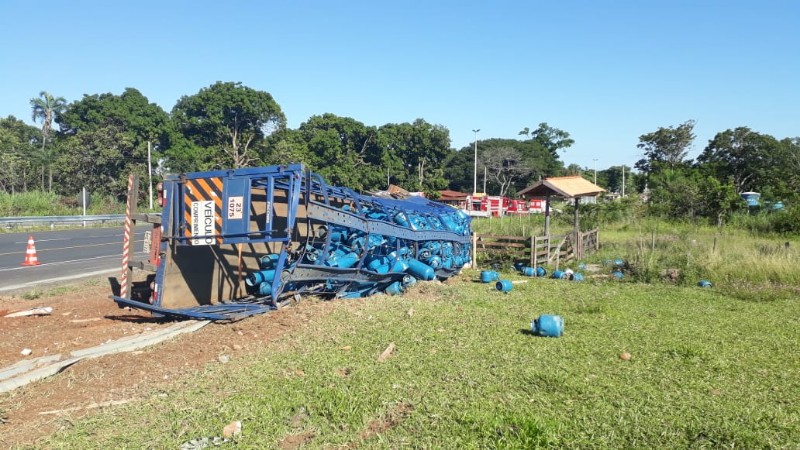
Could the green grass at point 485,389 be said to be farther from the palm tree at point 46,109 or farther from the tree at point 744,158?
the palm tree at point 46,109

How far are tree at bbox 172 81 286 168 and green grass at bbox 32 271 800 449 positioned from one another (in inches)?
2022

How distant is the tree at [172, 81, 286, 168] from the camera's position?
185 ft

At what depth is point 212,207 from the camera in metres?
7.07

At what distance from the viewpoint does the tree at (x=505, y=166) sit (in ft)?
228

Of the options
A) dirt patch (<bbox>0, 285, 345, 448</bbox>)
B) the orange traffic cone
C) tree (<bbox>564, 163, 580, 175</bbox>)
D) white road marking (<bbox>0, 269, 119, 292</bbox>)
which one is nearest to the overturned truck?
dirt patch (<bbox>0, 285, 345, 448</bbox>)

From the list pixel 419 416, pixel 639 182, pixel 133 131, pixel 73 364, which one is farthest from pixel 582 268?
pixel 133 131

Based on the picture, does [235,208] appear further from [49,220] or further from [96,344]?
[49,220]

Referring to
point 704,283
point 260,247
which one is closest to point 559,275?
point 704,283

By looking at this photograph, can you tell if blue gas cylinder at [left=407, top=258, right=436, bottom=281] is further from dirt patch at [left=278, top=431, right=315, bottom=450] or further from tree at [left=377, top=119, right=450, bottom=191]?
tree at [left=377, top=119, right=450, bottom=191]

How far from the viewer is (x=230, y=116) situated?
57.4m

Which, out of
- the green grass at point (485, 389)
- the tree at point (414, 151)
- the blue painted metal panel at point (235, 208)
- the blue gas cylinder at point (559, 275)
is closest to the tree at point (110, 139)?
the tree at point (414, 151)

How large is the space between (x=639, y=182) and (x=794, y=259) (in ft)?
133

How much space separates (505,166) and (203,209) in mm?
66029

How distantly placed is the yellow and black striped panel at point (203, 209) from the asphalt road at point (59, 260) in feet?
3.55
